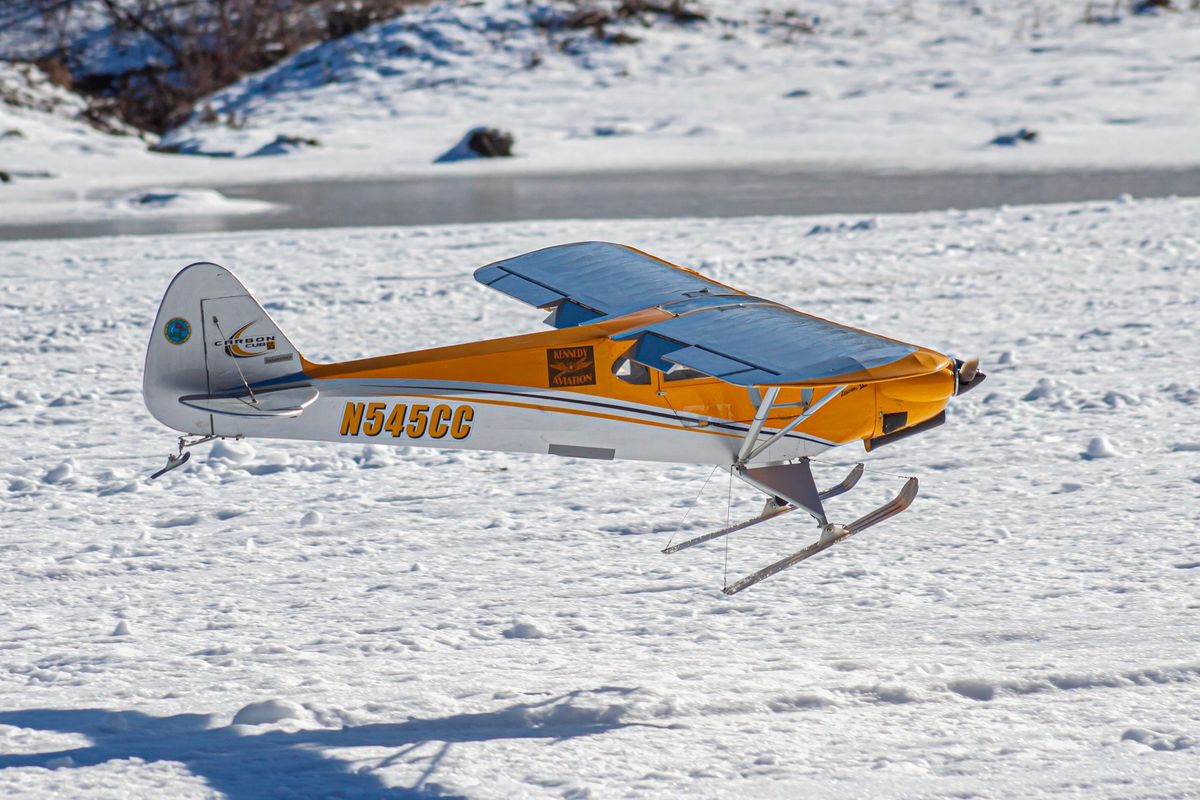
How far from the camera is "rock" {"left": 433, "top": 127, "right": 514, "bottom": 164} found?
2922 centimetres

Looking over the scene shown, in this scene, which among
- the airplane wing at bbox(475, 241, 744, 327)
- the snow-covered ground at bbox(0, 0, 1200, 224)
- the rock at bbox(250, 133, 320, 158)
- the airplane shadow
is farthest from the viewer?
the rock at bbox(250, 133, 320, 158)

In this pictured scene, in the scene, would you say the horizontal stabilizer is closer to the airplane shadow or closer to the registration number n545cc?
the registration number n545cc

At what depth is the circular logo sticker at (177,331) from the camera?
277 inches

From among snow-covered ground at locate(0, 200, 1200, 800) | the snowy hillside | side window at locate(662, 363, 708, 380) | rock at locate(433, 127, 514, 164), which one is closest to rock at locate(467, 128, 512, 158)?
Result: rock at locate(433, 127, 514, 164)

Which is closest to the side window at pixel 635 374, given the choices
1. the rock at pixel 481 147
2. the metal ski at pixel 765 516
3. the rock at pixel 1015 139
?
the metal ski at pixel 765 516

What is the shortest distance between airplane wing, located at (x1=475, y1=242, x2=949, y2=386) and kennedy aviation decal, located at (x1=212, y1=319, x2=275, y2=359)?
6.28 feet

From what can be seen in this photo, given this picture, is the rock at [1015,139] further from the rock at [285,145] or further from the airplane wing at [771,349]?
the airplane wing at [771,349]

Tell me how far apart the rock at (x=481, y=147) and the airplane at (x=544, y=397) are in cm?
2256

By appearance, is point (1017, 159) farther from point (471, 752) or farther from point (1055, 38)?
point (471, 752)

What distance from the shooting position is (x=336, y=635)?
6.85 meters

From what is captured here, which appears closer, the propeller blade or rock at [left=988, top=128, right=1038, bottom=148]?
the propeller blade

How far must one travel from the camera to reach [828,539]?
23.8 ft

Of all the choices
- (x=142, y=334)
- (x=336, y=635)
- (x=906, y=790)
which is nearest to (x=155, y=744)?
(x=336, y=635)

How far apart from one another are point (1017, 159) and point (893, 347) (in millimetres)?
21808
